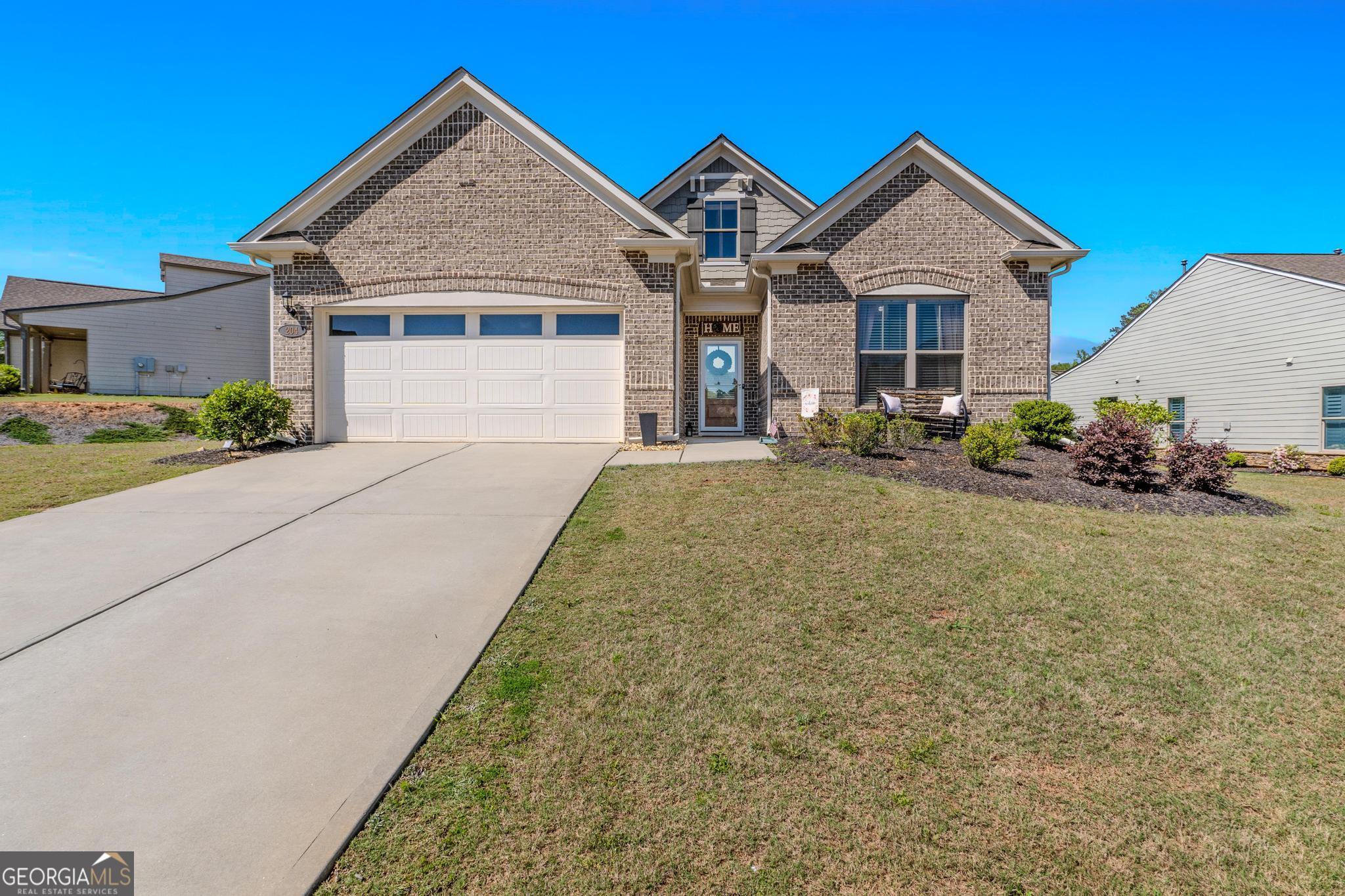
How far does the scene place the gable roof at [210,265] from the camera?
2561 cm

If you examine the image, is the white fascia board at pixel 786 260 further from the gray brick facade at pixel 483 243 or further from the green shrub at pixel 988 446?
the green shrub at pixel 988 446

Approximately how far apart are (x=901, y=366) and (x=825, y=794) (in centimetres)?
1212

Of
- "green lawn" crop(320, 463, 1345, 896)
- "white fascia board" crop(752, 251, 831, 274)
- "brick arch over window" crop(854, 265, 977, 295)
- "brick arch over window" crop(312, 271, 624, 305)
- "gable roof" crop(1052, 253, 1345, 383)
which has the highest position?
"gable roof" crop(1052, 253, 1345, 383)

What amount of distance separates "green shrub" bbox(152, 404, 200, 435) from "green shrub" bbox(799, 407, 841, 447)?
1569cm

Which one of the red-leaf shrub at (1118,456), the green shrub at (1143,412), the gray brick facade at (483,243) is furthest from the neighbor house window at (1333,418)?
the gray brick facade at (483,243)

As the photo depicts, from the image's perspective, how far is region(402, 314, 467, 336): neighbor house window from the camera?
1258 centimetres

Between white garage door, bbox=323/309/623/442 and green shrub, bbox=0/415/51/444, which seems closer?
white garage door, bbox=323/309/623/442

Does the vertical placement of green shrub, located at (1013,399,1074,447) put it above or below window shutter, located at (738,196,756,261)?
below

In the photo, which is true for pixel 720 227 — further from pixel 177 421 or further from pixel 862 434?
pixel 177 421

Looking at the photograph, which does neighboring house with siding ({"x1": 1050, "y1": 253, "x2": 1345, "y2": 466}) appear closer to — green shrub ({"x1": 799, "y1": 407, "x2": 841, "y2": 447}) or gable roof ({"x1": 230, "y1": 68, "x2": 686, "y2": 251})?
green shrub ({"x1": 799, "y1": 407, "x2": 841, "y2": 447})

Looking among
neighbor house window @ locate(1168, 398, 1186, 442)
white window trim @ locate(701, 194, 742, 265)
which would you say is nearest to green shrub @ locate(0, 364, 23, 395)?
white window trim @ locate(701, 194, 742, 265)

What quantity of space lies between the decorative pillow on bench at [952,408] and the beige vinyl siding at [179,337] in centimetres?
1967

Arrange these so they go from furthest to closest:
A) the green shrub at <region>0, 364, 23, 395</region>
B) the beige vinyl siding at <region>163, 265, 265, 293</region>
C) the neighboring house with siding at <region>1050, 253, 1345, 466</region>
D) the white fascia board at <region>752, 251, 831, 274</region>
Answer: the beige vinyl siding at <region>163, 265, 265, 293</region> < the green shrub at <region>0, 364, 23, 395</region> < the neighboring house with siding at <region>1050, 253, 1345, 466</region> < the white fascia board at <region>752, 251, 831, 274</region>

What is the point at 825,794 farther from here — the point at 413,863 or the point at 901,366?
the point at 901,366
